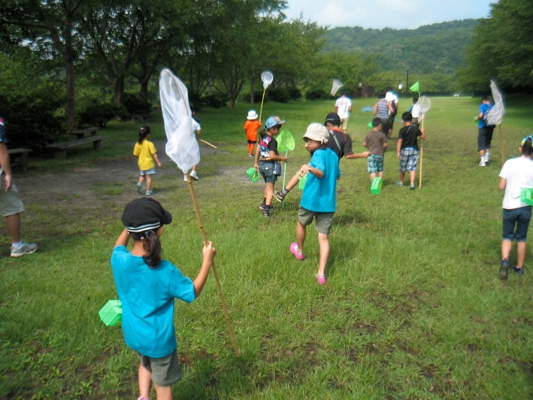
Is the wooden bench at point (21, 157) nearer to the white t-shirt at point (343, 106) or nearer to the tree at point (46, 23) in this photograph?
the tree at point (46, 23)

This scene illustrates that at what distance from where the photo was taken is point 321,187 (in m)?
4.65

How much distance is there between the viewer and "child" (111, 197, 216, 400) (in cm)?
231

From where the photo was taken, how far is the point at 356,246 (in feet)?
18.0

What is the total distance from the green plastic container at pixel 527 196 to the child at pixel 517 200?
8.0 inches

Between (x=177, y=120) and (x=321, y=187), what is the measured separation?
2.23m

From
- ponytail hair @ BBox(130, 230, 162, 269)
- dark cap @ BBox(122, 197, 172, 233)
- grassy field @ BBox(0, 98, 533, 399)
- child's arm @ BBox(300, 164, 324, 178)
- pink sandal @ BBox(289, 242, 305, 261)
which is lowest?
Result: grassy field @ BBox(0, 98, 533, 399)

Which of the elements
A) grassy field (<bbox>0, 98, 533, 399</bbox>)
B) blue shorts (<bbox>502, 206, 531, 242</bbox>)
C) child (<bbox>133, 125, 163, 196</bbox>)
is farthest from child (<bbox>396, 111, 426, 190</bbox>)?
child (<bbox>133, 125, 163, 196</bbox>)

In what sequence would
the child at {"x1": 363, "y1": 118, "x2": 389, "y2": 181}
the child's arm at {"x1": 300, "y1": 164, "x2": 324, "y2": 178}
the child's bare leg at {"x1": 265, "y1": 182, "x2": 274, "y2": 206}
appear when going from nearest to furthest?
the child's arm at {"x1": 300, "y1": 164, "x2": 324, "y2": 178}, the child's bare leg at {"x1": 265, "y1": 182, "x2": 274, "y2": 206}, the child at {"x1": 363, "y1": 118, "x2": 389, "y2": 181}

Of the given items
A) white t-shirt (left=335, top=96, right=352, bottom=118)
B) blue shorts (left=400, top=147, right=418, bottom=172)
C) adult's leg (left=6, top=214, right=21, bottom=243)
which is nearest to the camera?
adult's leg (left=6, top=214, right=21, bottom=243)

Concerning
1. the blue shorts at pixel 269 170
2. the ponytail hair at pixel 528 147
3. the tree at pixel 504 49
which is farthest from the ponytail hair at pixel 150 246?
the tree at pixel 504 49

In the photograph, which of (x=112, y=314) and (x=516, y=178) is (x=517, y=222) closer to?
(x=516, y=178)

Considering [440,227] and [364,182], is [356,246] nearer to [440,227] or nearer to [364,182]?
[440,227]

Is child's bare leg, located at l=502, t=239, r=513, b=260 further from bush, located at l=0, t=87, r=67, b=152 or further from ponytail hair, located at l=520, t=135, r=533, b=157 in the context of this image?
bush, located at l=0, t=87, r=67, b=152

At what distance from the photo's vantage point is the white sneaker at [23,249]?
5.16 m
